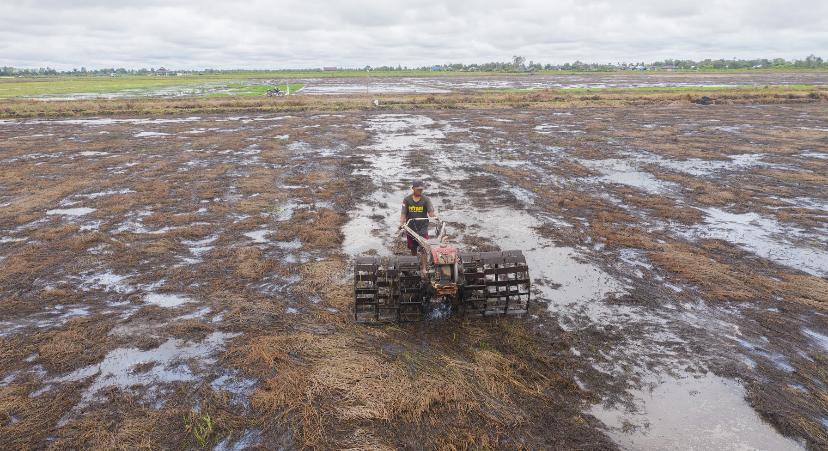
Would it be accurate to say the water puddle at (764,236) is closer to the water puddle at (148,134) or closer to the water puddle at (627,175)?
the water puddle at (627,175)

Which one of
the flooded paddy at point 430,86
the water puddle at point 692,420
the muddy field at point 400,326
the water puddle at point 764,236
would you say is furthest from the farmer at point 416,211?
the flooded paddy at point 430,86

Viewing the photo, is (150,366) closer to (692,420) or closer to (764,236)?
Result: (692,420)

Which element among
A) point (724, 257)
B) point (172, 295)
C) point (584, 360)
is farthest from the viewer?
point (724, 257)

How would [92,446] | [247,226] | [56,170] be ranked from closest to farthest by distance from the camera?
[92,446], [247,226], [56,170]

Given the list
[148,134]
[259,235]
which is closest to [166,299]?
[259,235]

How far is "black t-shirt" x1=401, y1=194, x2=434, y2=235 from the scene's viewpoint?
26.7ft

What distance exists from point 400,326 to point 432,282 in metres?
1.00

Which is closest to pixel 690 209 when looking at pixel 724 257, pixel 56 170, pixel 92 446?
pixel 724 257

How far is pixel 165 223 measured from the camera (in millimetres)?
12570

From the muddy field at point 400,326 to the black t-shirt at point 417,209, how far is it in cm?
190

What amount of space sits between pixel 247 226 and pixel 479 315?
781 cm

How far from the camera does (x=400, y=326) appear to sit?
7.33 meters

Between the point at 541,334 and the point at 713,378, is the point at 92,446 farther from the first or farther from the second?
the point at 713,378

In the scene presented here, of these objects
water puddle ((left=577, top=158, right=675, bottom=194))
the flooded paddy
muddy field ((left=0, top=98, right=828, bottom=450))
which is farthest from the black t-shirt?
the flooded paddy
